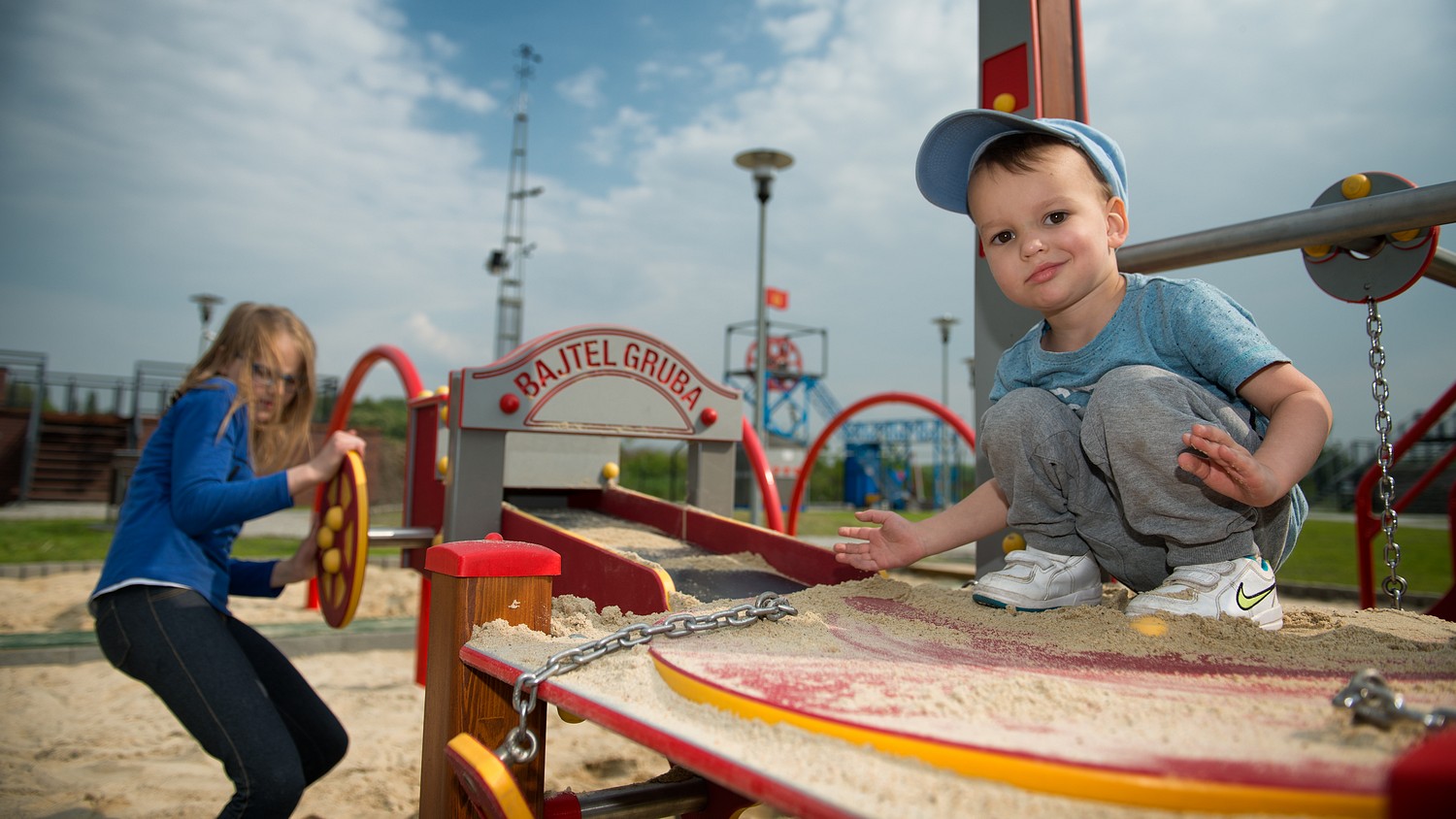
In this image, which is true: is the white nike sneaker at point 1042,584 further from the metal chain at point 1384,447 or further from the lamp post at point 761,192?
the lamp post at point 761,192

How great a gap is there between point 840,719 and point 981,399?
145cm

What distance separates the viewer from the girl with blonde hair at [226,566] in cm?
192

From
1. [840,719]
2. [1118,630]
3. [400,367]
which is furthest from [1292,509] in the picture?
[400,367]

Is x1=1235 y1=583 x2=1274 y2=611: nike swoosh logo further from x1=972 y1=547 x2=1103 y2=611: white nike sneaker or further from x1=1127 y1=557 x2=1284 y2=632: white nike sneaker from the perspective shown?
x1=972 y1=547 x2=1103 y2=611: white nike sneaker

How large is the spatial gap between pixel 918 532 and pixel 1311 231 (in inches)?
33.6

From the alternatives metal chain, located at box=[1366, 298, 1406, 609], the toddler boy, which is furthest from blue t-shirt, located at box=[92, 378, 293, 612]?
metal chain, located at box=[1366, 298, 1406, 609]

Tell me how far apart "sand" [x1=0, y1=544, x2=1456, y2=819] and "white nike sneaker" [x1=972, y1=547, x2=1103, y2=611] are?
0.04 metres

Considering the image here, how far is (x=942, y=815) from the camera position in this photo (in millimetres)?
562

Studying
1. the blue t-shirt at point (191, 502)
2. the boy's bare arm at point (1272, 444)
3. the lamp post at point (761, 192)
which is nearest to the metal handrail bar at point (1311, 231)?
the boy's bare arm at point (1272, 444)

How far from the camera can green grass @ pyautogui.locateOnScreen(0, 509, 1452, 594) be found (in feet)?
24.4

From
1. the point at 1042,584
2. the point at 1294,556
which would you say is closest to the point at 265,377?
the point at 1042,584

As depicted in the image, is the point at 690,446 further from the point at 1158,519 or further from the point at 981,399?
the point at 1158,519

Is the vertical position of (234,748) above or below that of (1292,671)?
below

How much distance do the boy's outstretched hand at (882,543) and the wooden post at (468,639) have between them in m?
0.56
